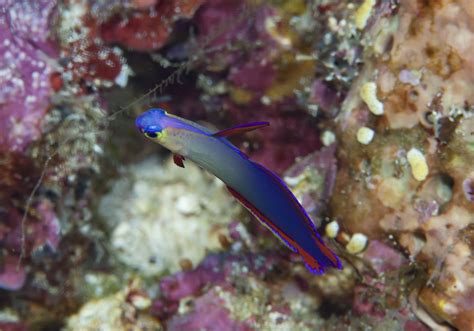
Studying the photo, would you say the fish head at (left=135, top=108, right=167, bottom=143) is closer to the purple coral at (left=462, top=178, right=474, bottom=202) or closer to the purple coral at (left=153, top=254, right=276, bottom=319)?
the purple coral at (left=462, top=178, right=474, bottom=202)

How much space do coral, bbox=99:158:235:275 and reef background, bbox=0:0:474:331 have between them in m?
0.16

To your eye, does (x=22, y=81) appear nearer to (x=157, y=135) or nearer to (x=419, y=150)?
(x=157, y=135)

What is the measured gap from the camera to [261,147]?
397cm

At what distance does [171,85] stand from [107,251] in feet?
5.67

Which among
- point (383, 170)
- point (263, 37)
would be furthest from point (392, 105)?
point (263, 37)

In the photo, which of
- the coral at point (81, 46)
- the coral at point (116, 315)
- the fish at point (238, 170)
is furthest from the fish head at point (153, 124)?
the coral at point (116, 315)

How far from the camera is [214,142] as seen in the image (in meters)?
1.79

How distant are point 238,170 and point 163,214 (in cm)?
312

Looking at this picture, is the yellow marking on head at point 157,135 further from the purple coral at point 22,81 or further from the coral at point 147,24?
the coral at point 147,24

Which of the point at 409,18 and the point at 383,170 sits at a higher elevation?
the point at 409,18

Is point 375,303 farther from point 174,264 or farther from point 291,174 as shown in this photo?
point 174,264

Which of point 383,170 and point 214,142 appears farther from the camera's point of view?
point 383,170

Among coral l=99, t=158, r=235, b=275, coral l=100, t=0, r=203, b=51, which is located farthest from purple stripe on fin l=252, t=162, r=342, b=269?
coral l=99, t=158, r=235, b=275

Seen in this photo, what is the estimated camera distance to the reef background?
2.57 m
